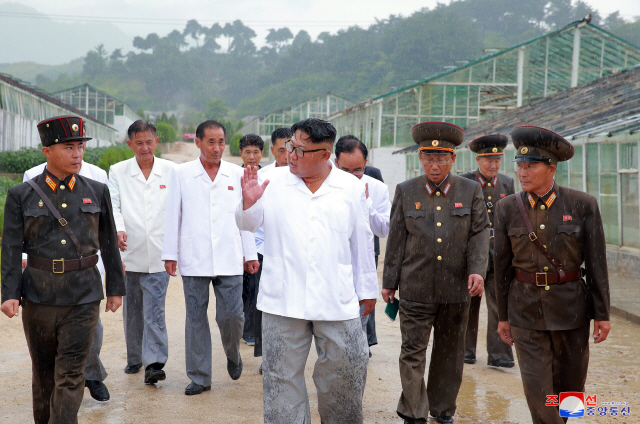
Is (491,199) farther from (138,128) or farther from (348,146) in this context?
(138,128)

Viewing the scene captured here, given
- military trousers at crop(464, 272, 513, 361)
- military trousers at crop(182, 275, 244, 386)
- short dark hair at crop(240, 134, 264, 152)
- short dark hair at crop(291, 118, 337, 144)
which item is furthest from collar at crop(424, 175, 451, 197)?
short dark hair at crop(240, 134, 264, 152)

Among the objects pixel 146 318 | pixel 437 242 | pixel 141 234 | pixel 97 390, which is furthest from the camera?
pixel 141 234

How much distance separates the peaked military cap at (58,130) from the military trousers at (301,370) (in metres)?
1.71

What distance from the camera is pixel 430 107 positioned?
2984 cm

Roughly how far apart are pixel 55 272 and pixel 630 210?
34.9 feet

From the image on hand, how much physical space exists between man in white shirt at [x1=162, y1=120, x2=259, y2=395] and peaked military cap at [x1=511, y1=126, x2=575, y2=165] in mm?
2570

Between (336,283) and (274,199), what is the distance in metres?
0.58

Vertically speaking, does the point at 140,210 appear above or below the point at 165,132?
below

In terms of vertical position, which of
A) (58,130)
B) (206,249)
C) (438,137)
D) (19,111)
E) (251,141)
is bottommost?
(206,249)

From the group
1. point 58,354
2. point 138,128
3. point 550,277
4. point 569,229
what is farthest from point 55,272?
point 569,229

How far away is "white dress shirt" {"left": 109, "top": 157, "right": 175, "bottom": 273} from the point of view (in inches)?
237

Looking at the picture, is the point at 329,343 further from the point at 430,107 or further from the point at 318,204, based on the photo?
the point at 430,107

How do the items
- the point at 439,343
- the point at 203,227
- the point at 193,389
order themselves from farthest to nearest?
the point at 203,227, the point at 193,389, the point at 439,343

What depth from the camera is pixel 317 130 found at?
3732 mm
